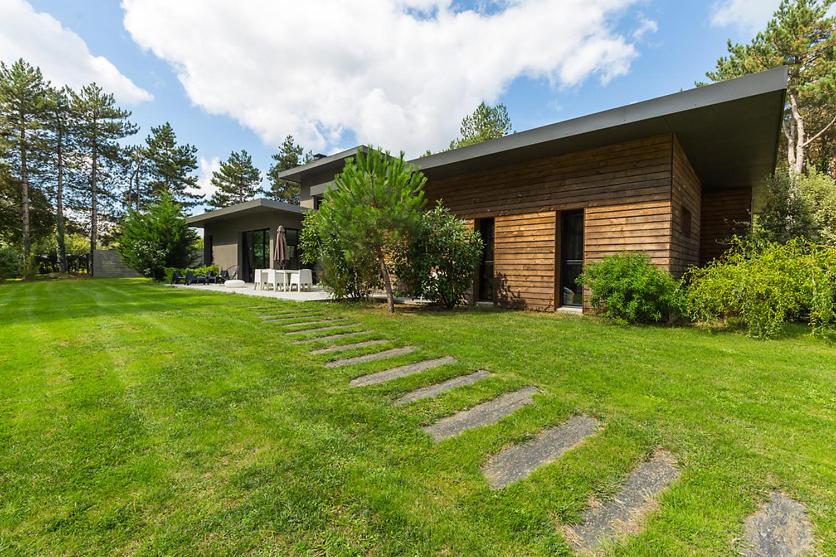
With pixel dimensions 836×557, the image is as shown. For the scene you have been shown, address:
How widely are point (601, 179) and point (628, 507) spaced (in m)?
6.78

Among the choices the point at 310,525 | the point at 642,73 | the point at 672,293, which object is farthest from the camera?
the point at 642,73

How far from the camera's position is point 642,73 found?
31.9ft

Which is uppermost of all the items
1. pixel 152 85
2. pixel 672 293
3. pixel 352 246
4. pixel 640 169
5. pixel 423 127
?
pixel 423 127

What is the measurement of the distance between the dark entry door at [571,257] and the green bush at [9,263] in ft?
81.7

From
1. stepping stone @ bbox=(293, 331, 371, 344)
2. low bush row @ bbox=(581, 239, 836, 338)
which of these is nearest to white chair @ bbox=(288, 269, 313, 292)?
stepping stone @ bbox=(293, 331, 371, 344)

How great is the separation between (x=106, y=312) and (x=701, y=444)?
8.64m

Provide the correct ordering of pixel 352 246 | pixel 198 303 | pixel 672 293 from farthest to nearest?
pixel 198 303 → pixel 352 246 → pixel 672 293

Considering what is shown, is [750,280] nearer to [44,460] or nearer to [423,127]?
[44,460]

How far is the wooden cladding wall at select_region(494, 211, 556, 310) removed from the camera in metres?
7.69

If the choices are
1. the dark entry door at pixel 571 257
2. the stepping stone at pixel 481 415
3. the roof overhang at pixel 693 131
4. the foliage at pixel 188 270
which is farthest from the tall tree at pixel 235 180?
the stepping stone at pixel 481 415

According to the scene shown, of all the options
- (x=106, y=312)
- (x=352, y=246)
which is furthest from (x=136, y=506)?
(x=106, y=312)

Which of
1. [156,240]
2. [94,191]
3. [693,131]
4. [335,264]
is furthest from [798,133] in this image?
[94,191]

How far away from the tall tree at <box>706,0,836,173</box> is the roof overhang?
7.74 metres

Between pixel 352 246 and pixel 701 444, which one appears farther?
pixel 352 246
